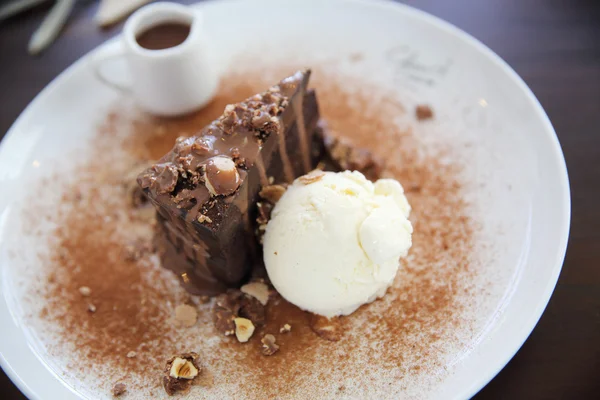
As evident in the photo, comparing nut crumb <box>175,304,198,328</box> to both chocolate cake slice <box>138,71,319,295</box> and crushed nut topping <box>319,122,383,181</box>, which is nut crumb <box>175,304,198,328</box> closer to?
chocolate cake slice <box>138,71,319,295</box>

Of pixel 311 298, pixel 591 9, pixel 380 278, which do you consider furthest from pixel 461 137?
pixel 591 9

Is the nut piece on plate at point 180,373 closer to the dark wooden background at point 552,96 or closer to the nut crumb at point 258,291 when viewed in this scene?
the nut crumb at point 258,291

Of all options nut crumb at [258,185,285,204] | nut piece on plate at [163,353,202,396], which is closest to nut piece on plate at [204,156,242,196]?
nut crumb at [258,185,285,204]

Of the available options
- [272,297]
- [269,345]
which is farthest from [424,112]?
[269,345]

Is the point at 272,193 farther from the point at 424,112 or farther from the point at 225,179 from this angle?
the point at 424,112

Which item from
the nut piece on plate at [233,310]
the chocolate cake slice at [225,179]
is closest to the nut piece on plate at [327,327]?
the nut piece on plate at [233,310]

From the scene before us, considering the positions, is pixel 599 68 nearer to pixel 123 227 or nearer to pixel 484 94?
pixel 484 94
